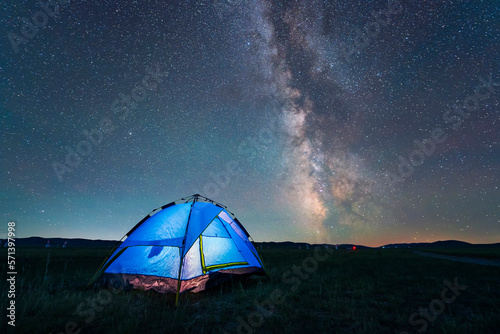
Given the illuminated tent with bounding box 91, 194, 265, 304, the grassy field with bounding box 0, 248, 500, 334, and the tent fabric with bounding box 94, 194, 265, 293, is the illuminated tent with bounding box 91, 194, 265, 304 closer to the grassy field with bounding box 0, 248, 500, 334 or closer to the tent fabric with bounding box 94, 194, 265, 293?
the tent fabric with bounding box 94, 194, 265, 293

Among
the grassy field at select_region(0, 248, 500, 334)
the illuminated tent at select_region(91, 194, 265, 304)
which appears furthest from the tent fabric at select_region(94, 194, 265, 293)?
the grassy field at select_region(0, 248, 500, 334)

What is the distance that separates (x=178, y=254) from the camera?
260 inches

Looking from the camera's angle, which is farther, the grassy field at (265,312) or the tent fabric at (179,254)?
the tent fabric at (179,254)

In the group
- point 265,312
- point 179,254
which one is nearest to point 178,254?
point 179,254

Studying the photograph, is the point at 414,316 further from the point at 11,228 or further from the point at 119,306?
the point at 11,228

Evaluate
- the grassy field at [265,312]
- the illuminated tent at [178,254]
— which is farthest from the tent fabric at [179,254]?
the grassy field at [265,312]

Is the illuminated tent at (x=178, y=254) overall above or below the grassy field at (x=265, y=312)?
above

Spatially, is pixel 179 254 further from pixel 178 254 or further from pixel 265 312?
pixel 265 312

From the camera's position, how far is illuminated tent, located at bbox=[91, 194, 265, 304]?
6348 millimetres

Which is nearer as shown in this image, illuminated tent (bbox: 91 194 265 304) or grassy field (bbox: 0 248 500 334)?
grassy field (bbox: 0 248 500 334)

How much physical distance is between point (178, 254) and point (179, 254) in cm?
11

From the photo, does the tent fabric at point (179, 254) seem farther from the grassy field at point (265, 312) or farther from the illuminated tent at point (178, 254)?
the grassy field at point (265, 312)

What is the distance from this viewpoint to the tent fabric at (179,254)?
20.8 ft

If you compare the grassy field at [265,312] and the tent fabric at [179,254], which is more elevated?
the tent fabric at [179,254]
